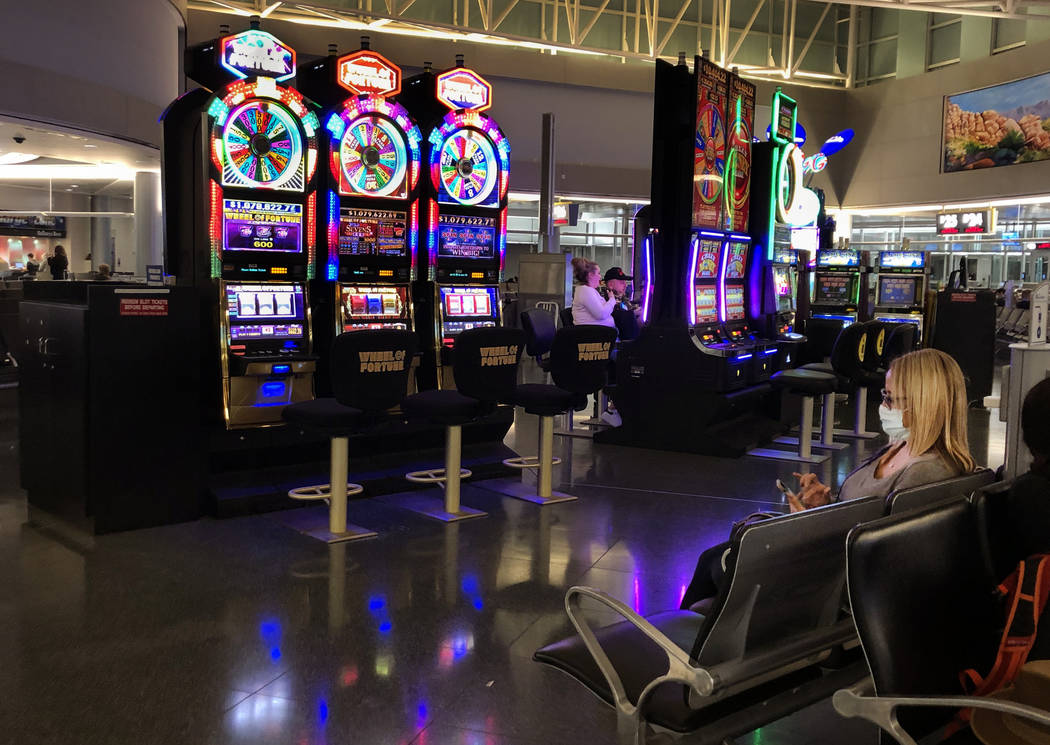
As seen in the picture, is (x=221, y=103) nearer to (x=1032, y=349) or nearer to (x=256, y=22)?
(x=256, y=22)

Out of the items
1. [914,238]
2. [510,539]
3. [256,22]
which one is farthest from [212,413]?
[914,238]

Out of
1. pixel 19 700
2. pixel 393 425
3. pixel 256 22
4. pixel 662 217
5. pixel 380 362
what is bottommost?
pixel 19 700

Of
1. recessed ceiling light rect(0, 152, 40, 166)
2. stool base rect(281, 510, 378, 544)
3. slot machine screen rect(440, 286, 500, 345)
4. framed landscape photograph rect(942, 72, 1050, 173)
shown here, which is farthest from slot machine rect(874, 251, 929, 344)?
recessed ceiling light rect(0, 152, 40, 166)

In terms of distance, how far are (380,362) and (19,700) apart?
2252 millimetres

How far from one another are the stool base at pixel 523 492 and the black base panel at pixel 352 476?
131 millimetres

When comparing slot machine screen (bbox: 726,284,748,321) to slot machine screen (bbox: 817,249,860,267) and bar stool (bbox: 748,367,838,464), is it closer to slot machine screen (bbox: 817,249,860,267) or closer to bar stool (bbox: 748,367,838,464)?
bar stool (bbox: 748,367,838,464)

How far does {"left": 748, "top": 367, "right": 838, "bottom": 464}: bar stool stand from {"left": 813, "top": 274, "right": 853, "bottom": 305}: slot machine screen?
4.64m

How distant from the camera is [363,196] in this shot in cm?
616

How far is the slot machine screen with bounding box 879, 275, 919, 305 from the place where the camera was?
38.6 ft

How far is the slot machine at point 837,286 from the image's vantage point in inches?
467

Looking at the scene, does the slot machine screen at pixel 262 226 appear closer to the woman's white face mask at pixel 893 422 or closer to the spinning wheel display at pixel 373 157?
the spinning wheel display at pixel 373 157

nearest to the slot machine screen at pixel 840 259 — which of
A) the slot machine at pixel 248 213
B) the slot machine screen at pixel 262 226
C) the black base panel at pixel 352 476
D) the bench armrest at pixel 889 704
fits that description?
the black base panel at pixel 352 476

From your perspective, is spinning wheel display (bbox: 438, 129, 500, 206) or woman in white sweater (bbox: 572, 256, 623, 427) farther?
woman in white sweater (bbox: 572, 256, 623, 427)

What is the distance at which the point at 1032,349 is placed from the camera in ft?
10.9
